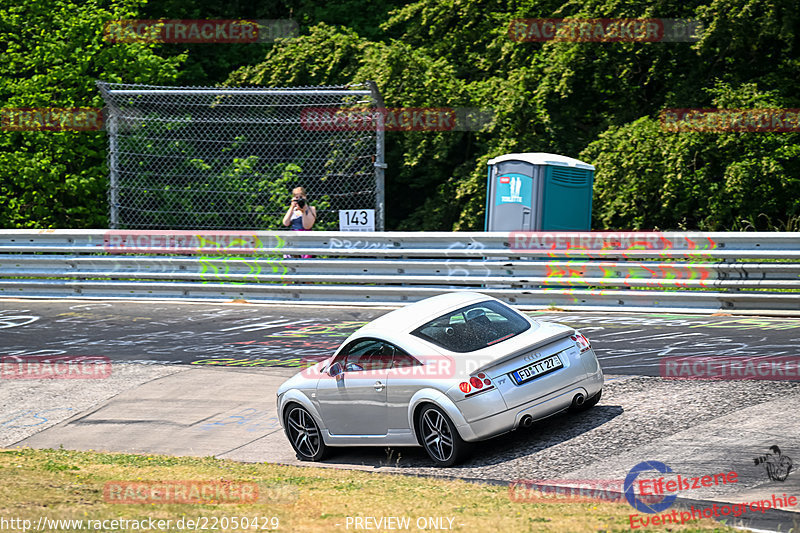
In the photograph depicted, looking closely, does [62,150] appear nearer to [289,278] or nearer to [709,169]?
[289,278]

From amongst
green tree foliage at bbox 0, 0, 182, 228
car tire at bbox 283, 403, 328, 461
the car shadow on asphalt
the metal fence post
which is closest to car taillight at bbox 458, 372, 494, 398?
the car shadow on asphalt

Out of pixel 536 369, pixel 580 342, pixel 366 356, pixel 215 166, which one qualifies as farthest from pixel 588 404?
pixel 215 166

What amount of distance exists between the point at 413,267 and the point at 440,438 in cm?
705

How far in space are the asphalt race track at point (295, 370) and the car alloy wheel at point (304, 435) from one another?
13cm

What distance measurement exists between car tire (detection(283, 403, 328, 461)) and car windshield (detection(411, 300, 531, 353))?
1399 mm

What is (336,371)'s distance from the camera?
31.9 feet

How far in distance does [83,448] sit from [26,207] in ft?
41.0

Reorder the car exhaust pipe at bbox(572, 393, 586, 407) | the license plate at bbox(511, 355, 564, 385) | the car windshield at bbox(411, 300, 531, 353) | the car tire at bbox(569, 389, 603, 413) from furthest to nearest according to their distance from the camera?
the car tire at bbox(569, 389, 603, 413), the car exhaust pipe at bbox(572, 393, 586, 407), the car windshield at bbox(411, 300, 531, 353), the license plate at bbox(511, 355, 564, 385)

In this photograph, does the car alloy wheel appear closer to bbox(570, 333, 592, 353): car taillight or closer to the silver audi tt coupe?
the silver audi tt coupe

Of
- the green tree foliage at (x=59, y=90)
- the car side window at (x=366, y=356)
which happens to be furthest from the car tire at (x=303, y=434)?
the green tree foliage at (x=59, y=90)

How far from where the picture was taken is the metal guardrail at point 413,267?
45.6 feet

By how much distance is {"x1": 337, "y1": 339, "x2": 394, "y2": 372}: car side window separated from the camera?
30.8ft

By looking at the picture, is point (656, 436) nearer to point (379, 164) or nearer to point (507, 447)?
point (507, 447)

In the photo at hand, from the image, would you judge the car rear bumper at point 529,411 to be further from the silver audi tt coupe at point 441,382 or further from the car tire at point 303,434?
the car tire at point 303,434
